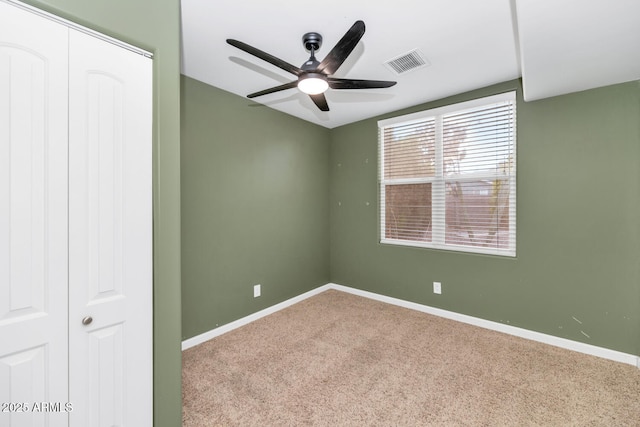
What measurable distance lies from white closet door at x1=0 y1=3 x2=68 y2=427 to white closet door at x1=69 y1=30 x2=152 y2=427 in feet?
0.12

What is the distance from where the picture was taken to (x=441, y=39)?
2.02 m

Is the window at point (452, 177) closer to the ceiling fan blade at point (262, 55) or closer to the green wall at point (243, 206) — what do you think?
the green wall at point (243, 206)

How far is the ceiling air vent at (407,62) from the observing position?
7.30 ft

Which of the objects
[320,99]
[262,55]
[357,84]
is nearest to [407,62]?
[357,84]

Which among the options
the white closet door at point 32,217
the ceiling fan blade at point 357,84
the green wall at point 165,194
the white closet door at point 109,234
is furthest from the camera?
the ceiling fan blade at point 357,84

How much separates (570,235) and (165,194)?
325 cm

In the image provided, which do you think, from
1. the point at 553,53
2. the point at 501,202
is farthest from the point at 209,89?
the point at 501,202

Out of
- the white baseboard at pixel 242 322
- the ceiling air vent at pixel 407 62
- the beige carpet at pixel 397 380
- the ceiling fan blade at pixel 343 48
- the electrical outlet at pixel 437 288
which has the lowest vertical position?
the beige carpet at pixel 397 380

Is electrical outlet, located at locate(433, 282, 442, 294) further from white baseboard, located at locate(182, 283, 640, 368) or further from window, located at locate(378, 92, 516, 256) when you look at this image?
window, located at locate(378, 92, 516, 256)

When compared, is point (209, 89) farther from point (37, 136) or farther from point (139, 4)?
point (37, 136)

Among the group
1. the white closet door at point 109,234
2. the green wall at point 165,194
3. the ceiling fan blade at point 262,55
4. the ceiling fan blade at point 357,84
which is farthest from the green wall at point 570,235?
the white closet door at point 109,234

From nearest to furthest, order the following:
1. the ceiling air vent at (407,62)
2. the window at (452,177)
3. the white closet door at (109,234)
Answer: the white closet door at (109,234) < the ceiling air vent at (407,62) < the window at (452,177)

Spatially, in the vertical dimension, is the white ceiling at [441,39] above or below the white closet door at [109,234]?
above

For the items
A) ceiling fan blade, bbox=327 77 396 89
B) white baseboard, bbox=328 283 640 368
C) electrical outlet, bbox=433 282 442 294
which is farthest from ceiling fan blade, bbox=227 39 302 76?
white baseboard, bbox=328 283 640 368
